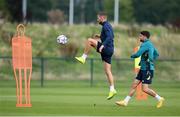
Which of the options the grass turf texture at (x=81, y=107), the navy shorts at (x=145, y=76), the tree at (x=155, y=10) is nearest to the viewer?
the grass turf texture at (x=81, y=107)

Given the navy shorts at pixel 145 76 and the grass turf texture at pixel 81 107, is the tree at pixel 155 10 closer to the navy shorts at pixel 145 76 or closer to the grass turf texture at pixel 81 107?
the grass turf texture at pixel 81 107

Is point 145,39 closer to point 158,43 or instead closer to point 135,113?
point 135,113

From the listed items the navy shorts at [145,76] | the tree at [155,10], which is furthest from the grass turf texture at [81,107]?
the tree at [155,10]

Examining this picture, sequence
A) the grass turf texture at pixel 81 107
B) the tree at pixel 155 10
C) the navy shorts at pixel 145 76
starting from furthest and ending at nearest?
the tree at pixel 155 10, the navy shorts at pixel 145 76, the grass turf texture at pixel 81 107

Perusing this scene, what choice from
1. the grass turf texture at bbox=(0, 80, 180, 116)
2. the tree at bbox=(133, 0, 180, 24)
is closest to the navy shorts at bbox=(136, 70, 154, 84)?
the grass turf texture at bbox=(0, 80, 180, 116)

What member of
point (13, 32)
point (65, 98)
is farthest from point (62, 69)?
point (65, 98)

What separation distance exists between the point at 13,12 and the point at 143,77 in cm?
4644

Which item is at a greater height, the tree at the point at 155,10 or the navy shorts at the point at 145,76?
the tree at the point at 155,10

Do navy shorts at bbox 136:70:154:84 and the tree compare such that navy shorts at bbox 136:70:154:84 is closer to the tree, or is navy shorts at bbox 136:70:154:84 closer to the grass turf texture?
the grass turf texture

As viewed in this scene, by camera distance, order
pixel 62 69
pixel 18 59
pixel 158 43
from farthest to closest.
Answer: pixel 158 43
pixel 62 69
pixel 18 59

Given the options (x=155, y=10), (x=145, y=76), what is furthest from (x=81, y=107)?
(x=155, y=10)

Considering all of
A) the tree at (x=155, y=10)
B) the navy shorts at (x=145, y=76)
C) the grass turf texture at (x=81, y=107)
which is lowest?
the grass turf texture at (x=81, y=107)

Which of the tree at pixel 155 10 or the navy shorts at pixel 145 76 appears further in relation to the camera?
the tree at pixel 155 10

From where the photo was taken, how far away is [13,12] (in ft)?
232
